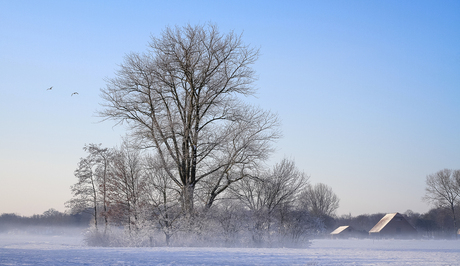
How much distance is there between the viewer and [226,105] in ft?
76.1

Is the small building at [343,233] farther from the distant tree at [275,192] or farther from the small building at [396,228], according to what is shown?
the distant tree at [275,192]

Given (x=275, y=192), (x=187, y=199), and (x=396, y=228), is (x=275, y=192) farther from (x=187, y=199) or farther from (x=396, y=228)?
(x=396, y=228)

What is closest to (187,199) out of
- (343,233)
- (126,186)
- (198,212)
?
(198,212)

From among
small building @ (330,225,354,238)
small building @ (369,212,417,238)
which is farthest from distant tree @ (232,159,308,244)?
small building @ (330,225,354,238)

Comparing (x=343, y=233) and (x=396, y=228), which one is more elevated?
(x=396, y=228)

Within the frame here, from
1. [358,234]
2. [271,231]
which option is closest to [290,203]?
[271,231]

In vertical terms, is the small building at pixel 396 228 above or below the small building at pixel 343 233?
above

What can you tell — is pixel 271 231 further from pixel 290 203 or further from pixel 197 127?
pixel 197 127

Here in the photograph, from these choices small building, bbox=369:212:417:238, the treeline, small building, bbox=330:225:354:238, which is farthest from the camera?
small building, bbox=330:225:354:238

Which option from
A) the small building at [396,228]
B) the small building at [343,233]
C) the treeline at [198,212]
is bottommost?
the small building at [343,233]

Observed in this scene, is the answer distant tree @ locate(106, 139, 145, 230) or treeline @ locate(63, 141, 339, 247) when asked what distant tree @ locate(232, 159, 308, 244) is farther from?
distant tree @ locate(106, 139, 145, 230)

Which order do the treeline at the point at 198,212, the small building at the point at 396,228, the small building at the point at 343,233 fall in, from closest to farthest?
the treeline at the point at 198,212 < the small building at the point at 396,228 < the small building at the point at 343,233

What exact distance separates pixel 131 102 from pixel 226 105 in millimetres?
5540

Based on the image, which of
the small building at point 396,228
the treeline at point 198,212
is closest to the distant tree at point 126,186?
the treeline at point 198,212
